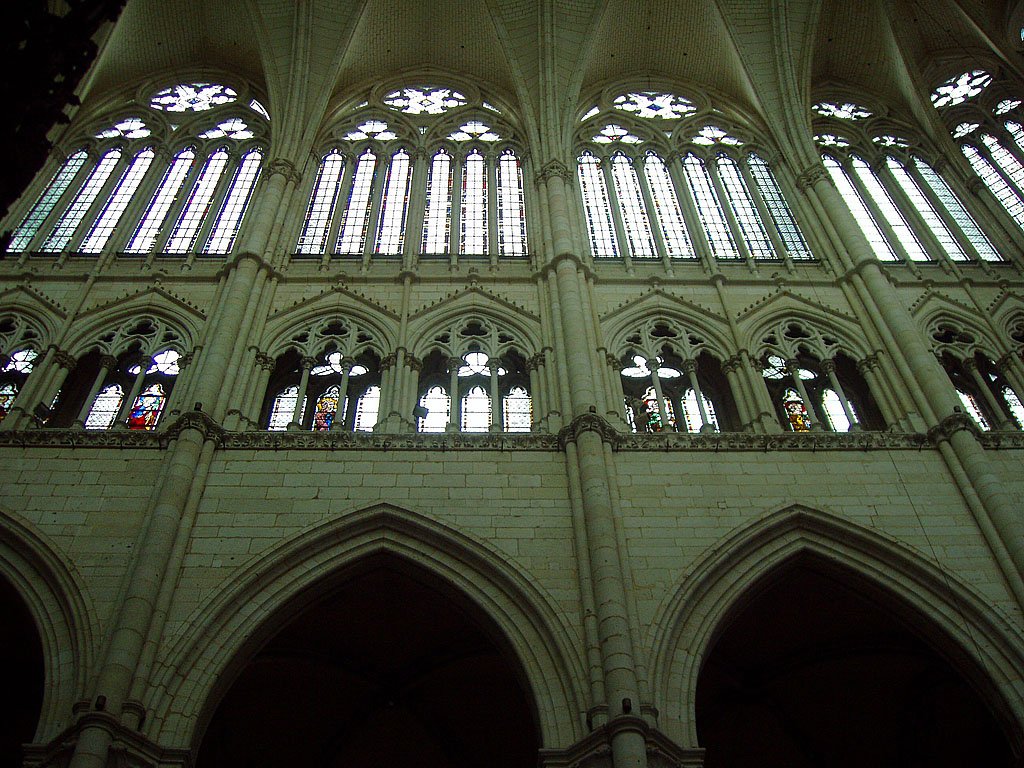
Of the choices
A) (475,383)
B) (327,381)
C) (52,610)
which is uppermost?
(327,381)

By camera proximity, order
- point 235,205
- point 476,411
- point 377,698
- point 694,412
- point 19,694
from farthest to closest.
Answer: point 235,205, point 694,412, point 476,411, point 377,698, point 19,694

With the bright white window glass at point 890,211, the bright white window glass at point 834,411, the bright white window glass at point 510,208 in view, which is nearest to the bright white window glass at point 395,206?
the bright white window glass at point 510,208

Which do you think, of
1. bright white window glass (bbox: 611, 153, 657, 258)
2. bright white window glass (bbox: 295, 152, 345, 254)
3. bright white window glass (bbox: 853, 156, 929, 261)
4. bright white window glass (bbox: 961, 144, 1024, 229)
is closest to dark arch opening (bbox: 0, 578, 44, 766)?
bright white window glass (bbox: 295, 152, 345, 254)

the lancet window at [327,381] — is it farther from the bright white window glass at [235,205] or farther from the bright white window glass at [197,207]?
the bright white window glass at [197,207]

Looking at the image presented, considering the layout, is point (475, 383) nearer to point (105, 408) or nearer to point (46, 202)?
point (105, 408)

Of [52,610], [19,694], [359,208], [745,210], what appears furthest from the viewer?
[745,210]

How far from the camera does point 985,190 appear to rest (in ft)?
61.7

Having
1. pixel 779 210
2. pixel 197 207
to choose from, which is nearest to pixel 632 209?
pixel 779 210

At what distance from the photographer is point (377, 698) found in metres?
13.6

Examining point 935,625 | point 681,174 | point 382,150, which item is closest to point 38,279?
point 382,150

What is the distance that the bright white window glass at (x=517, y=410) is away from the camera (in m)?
13.6

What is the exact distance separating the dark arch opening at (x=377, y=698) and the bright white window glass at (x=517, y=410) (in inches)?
106

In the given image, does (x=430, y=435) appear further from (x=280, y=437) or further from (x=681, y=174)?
(x=681, y=174)

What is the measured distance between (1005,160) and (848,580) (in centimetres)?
1249
